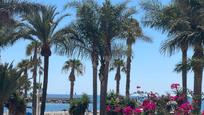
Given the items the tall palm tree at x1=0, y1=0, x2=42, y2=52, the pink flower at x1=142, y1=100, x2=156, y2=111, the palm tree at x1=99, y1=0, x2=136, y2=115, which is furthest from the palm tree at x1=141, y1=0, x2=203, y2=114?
the pink flower at x1=142, y1=100, x2=156, y2=111

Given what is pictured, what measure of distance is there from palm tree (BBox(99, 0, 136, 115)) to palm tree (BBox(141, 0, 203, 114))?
8.97ft

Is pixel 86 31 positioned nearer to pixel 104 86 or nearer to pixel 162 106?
pixel 104 86

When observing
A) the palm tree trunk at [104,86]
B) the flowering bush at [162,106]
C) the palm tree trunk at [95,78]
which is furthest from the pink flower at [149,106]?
the palm tree trunk at [95,78]

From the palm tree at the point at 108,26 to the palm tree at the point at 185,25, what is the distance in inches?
108

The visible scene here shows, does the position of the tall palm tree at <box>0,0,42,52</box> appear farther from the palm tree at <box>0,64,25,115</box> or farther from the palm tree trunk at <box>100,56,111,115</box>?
the palm tree trunk at <box>100,56,111,115</box>

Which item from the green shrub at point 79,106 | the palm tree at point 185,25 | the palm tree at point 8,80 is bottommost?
the green shrub at point 79,106

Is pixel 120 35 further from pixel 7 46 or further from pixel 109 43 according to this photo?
pixel 7 46

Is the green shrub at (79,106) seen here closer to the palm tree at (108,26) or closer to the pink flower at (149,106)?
the palm tree at (108,26)

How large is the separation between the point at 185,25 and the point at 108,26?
18.1ft

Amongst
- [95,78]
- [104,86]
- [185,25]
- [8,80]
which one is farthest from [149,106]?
[95,78]

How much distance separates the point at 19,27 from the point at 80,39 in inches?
135

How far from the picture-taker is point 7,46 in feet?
93.3

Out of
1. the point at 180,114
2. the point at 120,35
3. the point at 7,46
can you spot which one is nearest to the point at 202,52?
the point at 120,35

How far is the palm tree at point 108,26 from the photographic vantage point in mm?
29172
